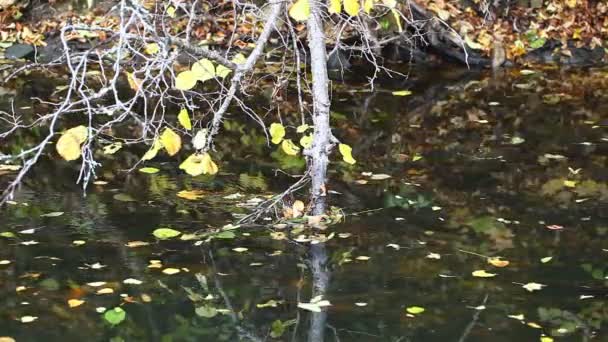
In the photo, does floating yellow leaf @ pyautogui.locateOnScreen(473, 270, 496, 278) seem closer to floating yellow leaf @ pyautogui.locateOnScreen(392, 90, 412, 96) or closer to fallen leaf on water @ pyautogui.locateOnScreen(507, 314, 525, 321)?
fallen leaf on water @ pyautogui.locateOnScreen(507, 314, 525, 321)

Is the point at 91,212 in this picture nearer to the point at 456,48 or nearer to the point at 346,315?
the point at 346,315

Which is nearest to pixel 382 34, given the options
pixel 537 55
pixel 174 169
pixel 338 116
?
pixel 537 55

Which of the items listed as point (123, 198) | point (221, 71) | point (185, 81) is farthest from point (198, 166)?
point (123, 198)

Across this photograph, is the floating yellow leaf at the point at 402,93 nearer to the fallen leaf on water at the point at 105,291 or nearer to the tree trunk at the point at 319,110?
the tree trunk at the point at 319,110

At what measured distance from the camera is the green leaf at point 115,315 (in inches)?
167

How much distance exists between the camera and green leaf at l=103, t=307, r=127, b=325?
424cm

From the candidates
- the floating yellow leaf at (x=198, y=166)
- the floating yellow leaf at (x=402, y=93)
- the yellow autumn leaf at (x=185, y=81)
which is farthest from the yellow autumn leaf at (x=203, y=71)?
the floating yellow leaf at (x=402, y=93)

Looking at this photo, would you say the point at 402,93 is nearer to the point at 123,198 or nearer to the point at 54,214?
the point at 123,198

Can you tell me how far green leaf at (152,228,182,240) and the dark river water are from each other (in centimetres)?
7

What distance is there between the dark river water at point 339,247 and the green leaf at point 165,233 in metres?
0.07

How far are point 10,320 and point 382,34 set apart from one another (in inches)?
321

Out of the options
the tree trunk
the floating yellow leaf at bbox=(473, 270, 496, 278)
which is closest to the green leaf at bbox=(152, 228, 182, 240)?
the tree trunk

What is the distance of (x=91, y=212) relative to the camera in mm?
5773

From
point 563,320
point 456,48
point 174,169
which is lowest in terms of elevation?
point 563,320
